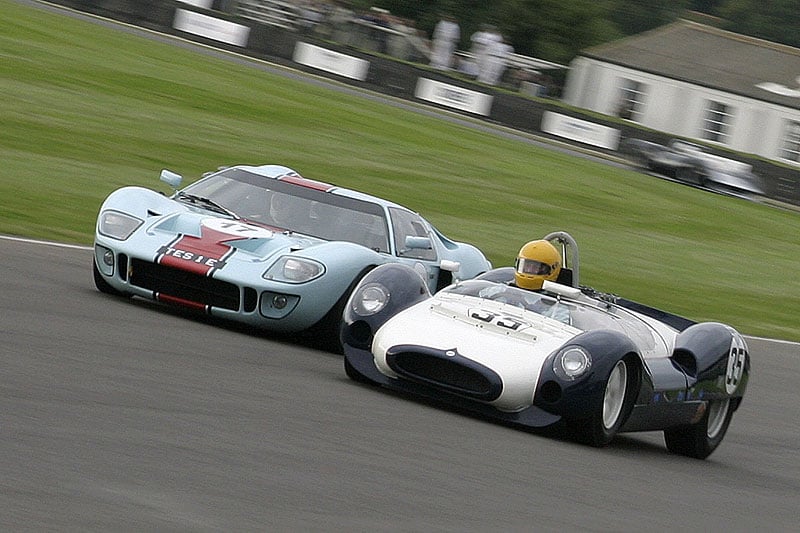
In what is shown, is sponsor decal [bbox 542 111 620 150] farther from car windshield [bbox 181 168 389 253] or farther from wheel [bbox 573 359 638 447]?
wheel [bbox 573 359 638 447]

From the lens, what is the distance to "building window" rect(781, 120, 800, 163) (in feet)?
170

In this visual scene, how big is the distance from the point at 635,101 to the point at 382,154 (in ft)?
103

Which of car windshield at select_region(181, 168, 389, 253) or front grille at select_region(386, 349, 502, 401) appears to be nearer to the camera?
front grille at select_region(386, 349, 502, 401)

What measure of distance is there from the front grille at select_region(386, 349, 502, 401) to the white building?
45.3 m

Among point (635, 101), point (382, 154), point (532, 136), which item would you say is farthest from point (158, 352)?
point (635, 101)

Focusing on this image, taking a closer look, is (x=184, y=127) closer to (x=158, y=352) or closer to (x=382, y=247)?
(x=382, y=247)

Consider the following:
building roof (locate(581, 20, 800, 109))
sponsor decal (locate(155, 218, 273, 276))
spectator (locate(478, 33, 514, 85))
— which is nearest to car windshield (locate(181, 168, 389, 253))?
sponsor decal (locate(155, 218, 273, 276))

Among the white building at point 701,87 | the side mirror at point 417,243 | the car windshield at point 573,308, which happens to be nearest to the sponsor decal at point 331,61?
the white building at point 701,87

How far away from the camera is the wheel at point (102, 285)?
9.62 metres

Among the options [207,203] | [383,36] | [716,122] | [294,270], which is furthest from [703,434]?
[716,122]

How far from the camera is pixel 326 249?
9383 mm

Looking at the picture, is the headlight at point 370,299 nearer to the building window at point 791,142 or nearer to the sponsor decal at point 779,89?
the building window at point 791,142

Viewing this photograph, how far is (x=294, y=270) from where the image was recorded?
9.19 metres

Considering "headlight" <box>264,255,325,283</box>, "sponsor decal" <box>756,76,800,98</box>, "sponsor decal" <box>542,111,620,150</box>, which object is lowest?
"sponsor decal" <box>542,111,620,150</box>
